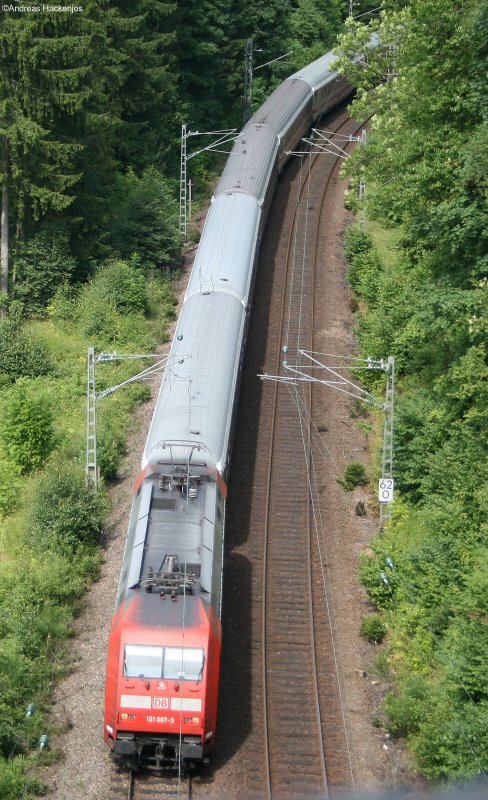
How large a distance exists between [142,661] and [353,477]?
43.3 feet

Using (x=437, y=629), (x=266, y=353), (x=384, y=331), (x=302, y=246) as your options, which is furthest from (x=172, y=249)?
(x=437, y=629)

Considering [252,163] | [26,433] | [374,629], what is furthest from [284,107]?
[374,629]

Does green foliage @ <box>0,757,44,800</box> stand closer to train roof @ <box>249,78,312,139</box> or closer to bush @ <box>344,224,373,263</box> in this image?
bush @ <box>344,224,373,263</box>

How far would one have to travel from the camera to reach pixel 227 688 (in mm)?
23750

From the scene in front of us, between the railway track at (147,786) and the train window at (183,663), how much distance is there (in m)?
1.92

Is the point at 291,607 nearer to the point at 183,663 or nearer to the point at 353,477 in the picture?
the point at 353,477

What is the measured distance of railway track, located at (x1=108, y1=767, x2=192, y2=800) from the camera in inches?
802

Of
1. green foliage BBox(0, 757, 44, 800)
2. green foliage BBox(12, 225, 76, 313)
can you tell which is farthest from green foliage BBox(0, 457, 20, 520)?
green foliage BBox(0, 757, 44, 800)

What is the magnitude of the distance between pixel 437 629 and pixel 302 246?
80.5 ft

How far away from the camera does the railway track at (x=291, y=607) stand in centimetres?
2170

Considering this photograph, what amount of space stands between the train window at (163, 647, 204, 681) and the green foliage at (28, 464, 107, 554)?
8.28 meters

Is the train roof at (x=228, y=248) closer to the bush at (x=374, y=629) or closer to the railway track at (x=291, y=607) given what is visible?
the railway track at (x=291, y=607)

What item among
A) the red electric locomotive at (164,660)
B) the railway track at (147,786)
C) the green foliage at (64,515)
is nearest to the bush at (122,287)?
the green foliage at (64,515)

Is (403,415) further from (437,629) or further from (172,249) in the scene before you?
(172,249)
